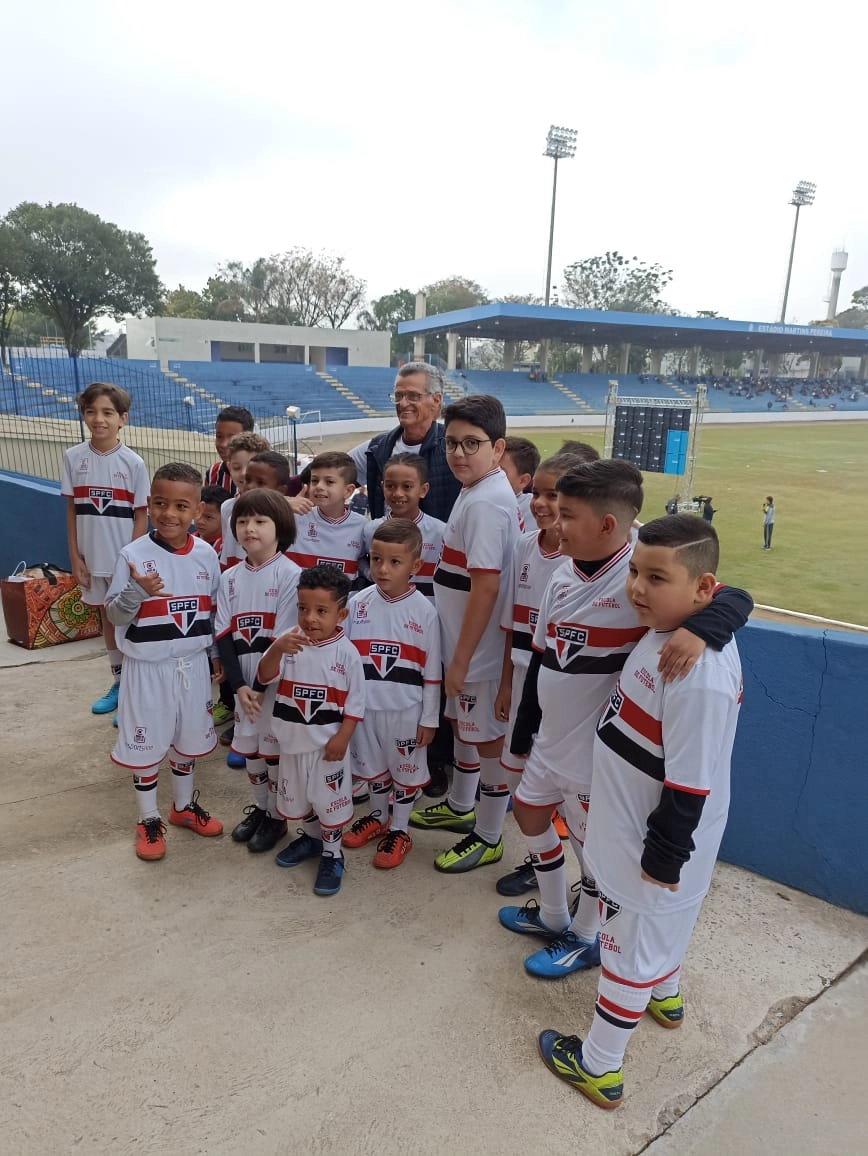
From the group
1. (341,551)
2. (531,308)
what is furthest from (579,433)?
(341,551)

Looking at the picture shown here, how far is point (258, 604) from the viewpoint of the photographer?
128 inches

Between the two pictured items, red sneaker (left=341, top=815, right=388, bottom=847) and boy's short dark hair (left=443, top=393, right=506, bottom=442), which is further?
red sneaker (left=341, top=815, right=388, bottom=847)

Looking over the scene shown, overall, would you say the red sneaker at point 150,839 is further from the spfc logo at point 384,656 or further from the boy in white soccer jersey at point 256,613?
the spfc logo at point 384,656

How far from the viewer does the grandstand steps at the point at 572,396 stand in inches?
1813

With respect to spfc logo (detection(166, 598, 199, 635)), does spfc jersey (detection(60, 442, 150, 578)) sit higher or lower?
higher

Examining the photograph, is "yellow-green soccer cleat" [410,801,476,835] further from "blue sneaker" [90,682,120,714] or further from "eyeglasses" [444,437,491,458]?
"blue sneaker" [90,682,120,714]

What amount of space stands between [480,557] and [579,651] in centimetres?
66

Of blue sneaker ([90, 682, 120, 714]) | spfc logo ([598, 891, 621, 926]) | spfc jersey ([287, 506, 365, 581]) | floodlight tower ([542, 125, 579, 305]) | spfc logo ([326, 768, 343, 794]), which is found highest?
floodlight tower ([542, 125, 579, 305])

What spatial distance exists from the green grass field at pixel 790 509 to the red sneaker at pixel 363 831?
1036 cm

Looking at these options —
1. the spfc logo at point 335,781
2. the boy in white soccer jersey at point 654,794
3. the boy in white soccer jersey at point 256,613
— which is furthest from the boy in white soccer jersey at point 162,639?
the boy in white soccer jersey at point 654,794

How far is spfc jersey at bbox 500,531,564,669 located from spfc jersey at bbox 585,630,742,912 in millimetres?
766

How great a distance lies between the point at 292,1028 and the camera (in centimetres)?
231

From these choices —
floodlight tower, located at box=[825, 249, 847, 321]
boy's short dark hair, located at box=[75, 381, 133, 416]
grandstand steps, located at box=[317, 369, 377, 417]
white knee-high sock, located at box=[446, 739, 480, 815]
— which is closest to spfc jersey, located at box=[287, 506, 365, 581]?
white knee-high sock, located at box=[446, 739, 480, 815]

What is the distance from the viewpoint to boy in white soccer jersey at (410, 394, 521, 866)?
2.86 metres
